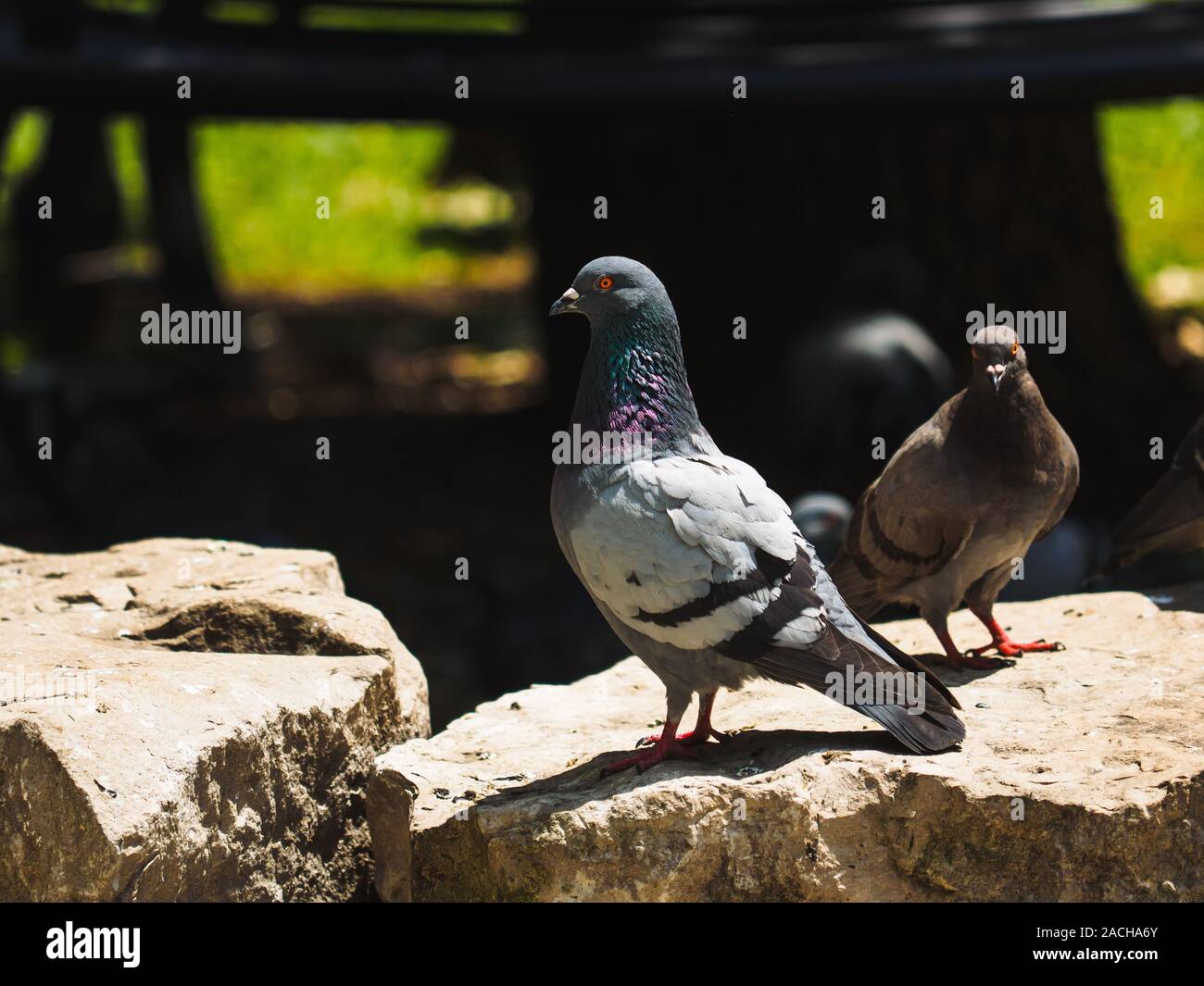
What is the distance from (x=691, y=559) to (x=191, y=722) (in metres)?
1.41

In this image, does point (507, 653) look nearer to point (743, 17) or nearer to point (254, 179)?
point (743, 17)

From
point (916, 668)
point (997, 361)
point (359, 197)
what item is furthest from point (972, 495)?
point (359, 197)

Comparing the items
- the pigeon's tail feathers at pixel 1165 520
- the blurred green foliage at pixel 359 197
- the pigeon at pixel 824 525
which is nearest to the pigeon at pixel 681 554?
the pigeon's tail feathers at pixel 1165 520

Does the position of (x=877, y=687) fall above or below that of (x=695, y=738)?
above

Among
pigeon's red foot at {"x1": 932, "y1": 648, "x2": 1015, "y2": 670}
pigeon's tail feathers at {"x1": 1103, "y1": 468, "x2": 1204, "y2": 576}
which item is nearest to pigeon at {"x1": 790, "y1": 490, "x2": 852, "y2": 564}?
pigeon's tail feathers at {"x1": 1103, "y1": 468, "x2": 1204, "y2": 576}

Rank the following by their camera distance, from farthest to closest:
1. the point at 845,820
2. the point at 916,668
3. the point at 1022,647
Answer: the point at 1022,647, the point at 916,668, the point at 845,820

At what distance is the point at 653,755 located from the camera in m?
4.30

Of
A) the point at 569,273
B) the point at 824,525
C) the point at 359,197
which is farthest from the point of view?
the point at 359,197

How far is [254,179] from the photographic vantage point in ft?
61.1

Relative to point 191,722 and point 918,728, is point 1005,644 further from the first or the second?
point 191,722

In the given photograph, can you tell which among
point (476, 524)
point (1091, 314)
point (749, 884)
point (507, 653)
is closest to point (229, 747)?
point (749, 884)

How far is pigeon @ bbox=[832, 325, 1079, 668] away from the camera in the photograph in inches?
195

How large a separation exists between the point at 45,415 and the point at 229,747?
20.5ft

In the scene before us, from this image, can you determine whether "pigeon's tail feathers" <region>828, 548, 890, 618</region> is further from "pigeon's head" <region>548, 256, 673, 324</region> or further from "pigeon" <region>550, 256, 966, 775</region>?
"pigeon's head" <region>548, 256, 673, 324</region>
